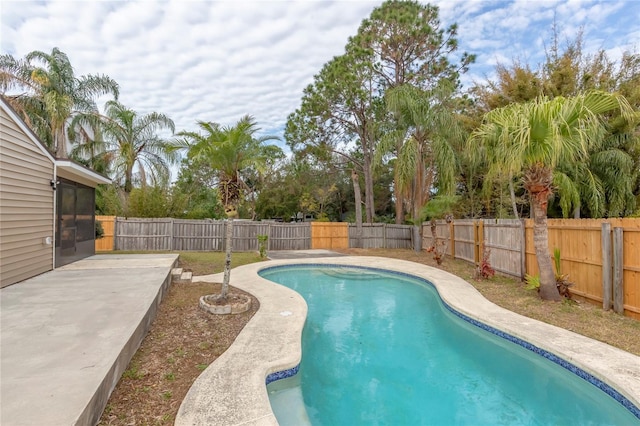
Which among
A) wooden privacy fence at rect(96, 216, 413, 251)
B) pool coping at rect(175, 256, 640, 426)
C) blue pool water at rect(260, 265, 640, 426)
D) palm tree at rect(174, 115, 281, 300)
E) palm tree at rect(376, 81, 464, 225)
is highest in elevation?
palm tree at rect(376, 81, 464, 225)

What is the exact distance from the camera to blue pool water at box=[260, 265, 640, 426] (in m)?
3.22

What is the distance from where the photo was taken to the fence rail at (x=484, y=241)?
504 centimetres

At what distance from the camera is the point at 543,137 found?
18.3 feet

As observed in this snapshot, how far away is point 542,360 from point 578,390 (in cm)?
59

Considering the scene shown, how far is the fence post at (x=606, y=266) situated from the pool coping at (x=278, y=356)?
1.35 meters

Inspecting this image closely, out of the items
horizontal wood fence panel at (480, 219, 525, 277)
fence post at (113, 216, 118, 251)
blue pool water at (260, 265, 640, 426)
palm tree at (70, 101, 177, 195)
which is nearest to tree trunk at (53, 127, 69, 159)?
palm tree at (70, 101, 177, 195)

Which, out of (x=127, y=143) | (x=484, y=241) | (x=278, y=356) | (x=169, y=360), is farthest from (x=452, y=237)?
(x=127, y=143)

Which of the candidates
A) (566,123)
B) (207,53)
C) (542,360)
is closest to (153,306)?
(542,360)

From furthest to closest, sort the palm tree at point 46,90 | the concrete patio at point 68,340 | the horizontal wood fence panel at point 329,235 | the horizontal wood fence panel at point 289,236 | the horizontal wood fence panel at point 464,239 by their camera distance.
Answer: the horizontal wood fence panel at point 329,235
the horizontal wood fence panel at point 289,236
the palm tree at point 46,90
the horizontal wood fence panel at point 464,239
the concrete patio at point 68,340

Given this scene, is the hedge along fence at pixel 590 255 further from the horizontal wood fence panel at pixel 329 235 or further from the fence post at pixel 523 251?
the horizontal wood fence panel at pixel 329 235

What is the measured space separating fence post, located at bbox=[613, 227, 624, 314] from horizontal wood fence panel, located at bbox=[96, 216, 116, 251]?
49.7 feet

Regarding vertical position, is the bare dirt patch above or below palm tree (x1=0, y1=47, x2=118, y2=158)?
below

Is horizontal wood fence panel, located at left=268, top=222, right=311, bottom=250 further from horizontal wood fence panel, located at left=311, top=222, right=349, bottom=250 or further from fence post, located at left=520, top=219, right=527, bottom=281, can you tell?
fence post, located at left=520, top=219, right=527, bottom=281

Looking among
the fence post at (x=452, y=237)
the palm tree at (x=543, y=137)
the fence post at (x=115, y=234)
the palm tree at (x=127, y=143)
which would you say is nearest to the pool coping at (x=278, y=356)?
the palm tree at (x=543, y=137)
